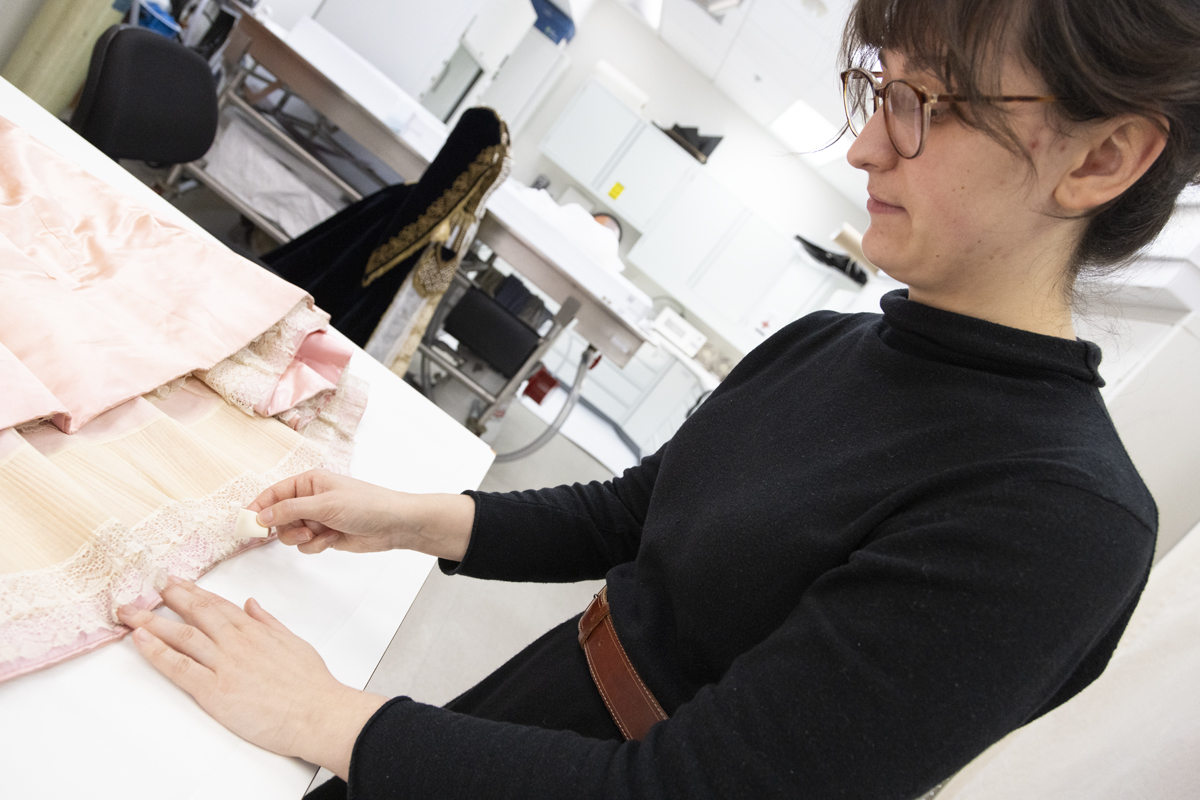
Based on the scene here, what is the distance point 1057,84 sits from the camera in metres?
0.48

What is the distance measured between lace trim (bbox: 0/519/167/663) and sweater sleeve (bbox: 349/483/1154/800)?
320mm

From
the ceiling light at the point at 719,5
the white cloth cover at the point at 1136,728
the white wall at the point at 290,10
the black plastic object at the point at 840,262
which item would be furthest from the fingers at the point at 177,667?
the black plastic object at the point at 840,262

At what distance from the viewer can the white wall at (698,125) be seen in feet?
18.5

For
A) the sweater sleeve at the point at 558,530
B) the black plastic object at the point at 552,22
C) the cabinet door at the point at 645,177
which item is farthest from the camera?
the cabinet door at the point at 645,177

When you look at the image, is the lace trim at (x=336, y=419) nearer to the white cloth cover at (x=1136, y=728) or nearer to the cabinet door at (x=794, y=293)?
the white cloth cover at (x=1136, y=728)

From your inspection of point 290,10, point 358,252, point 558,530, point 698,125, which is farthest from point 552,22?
point 558,530

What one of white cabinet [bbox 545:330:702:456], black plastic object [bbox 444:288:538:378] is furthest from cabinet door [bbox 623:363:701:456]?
black plastic object [bbox 444:288:538:378]

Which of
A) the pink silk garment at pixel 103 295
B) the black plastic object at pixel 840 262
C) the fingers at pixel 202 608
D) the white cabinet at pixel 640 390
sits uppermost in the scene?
the black plastic object at pixel 840 262

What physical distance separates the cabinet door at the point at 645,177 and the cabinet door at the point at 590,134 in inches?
3.0

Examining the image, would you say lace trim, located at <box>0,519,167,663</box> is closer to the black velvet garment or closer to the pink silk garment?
the pink silk garment

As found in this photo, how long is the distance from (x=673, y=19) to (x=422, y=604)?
420 centimetres

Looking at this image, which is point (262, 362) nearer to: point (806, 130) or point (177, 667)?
point (177, 667)

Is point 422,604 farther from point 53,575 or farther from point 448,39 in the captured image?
point 448,39

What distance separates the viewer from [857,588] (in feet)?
1.52
